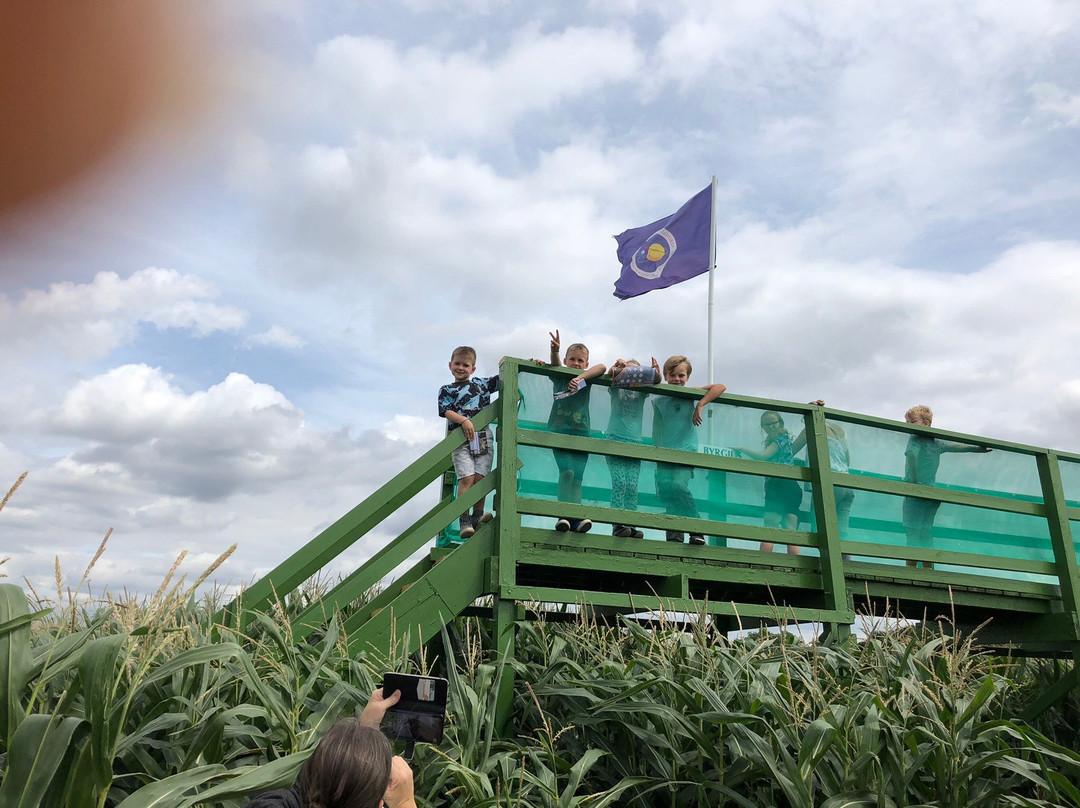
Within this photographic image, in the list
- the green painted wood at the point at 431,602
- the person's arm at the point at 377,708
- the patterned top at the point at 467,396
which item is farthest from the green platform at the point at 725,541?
the person's arm at the point at 377,708

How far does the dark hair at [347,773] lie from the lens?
7.00 ft

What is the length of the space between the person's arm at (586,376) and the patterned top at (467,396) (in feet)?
2.19

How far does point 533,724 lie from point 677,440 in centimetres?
241

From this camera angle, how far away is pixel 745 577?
6289 mm

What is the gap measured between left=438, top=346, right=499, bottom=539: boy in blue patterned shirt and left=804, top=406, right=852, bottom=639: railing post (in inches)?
105

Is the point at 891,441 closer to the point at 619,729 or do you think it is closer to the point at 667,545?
the point at 667,545

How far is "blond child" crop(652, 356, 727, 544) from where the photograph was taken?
6242mm

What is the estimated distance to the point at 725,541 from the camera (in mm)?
6547

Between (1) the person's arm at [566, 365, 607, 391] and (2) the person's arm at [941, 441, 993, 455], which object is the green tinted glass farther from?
(1) the person's arm at [566, 365, 607, 391]

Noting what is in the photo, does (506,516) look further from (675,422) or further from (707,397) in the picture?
(707,397)

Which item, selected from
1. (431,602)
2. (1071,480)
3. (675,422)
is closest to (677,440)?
(675,422)

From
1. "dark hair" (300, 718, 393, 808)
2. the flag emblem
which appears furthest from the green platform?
→ the flag emblem

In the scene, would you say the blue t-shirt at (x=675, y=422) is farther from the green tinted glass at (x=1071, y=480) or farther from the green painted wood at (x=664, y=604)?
the green tinted glass at (x=1071, y=480)

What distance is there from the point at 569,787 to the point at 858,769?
4.36ft
